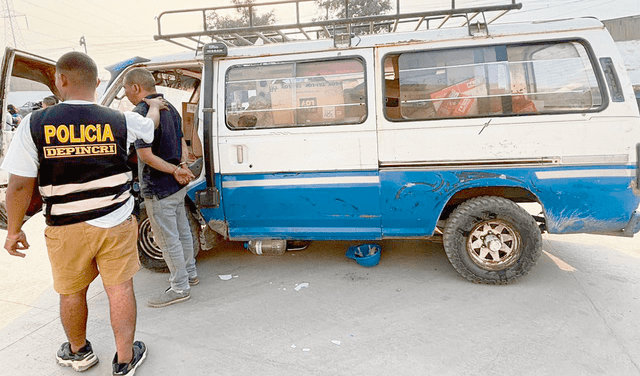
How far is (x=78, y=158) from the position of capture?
2.16 meters

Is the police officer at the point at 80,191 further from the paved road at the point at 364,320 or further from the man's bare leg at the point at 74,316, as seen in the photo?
the paved road at the point at 364,320

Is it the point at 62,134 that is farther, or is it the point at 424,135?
the point at 424,135

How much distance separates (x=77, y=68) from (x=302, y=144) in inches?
74.4

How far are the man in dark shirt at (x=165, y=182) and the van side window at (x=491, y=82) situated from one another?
1893mm

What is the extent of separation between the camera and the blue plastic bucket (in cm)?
413

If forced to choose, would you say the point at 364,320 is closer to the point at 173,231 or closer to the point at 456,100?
the point at 173,231

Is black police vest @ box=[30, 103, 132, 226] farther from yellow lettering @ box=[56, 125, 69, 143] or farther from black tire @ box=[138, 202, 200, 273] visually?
black tire @ box=[138, 202, 200, 273]

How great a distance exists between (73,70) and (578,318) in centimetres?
392

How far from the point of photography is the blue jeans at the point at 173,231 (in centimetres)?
333

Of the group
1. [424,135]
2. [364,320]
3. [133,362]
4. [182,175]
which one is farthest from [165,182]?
[424,135]

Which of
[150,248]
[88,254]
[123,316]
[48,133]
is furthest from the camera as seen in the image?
[150,248]

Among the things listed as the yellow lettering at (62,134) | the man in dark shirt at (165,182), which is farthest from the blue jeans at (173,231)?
the yellow lettering at (62,134)

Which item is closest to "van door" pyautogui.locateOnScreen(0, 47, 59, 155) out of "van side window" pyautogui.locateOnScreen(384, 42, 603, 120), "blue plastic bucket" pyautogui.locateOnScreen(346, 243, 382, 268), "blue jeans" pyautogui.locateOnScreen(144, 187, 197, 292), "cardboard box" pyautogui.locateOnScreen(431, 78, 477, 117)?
"blue jeans" pyautogui.locateOnScreen(144, 187, 197, 292)

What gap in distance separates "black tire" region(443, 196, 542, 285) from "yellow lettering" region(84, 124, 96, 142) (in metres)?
2.93
